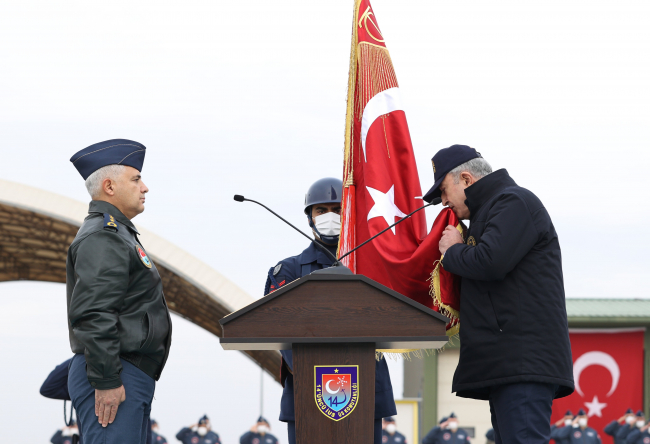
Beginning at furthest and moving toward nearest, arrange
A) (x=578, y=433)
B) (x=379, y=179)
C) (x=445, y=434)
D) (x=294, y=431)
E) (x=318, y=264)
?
(x=578, y=433)
(x=445, y=434)
(x=318, y=264)
(x=379, y=179)
(x=294, y=431)

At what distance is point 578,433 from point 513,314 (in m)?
12.6

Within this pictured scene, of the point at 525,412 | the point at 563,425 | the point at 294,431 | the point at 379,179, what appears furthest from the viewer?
the point at 563,425

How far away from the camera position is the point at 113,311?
10.6 feet

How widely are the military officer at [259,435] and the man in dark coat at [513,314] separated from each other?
39.3 feet

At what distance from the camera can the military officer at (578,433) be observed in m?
14.4

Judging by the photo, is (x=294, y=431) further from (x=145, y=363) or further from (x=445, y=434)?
(x=445, y=434)

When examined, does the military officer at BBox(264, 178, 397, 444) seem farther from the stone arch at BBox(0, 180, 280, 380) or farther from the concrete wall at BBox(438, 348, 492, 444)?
the concrete wall at BBox(438, 348, 492, 444)

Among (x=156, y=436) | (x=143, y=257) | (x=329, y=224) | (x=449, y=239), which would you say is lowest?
(x=156, y=436)

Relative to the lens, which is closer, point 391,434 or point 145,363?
point 145,363

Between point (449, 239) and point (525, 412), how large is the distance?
860 mm

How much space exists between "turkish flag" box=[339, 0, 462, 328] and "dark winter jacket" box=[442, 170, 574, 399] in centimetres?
50

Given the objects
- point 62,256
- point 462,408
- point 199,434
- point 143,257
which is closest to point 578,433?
point 462,408

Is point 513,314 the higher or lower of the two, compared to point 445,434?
higher

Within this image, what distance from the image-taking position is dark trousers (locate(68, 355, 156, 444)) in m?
3.15
